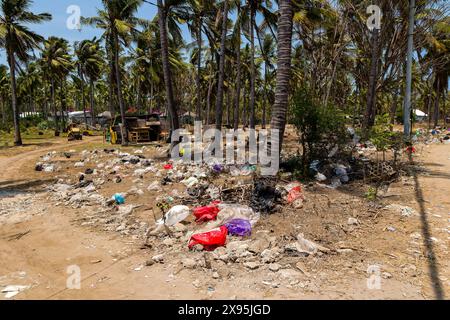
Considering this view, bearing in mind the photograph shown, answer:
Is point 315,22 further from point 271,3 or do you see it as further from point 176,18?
point 176,18

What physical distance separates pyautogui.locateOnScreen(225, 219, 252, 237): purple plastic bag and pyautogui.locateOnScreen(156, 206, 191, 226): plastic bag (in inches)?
34.3

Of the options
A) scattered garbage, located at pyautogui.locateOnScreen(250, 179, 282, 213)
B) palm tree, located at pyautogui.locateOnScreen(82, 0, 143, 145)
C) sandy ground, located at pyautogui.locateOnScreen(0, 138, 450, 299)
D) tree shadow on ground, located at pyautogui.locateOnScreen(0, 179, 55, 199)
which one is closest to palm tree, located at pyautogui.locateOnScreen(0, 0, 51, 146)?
palm tree, located at pyautogui.locateOnScreen(82, 0, 143, 145)

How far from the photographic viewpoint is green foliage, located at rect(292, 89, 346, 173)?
25.2 ft

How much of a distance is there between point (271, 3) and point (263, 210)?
Answer: 1390 centimetres

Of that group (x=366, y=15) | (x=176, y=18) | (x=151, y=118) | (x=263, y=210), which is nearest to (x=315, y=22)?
(x=366, y=15)

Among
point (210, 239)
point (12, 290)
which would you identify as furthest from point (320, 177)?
point (12, 290)

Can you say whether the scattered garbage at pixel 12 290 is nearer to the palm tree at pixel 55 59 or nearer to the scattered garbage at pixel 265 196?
the scattered garbage at pixel 265 196

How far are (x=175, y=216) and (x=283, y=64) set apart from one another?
4.42 m

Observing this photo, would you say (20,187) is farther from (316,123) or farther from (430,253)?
(430,253)

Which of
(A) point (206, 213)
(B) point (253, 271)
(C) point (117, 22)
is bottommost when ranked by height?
(B) point (253, 271)

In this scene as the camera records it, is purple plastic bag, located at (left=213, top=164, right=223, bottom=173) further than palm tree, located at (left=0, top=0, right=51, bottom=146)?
No

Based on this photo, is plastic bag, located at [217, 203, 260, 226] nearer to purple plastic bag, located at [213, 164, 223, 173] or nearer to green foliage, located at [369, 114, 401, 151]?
purple plastic bag, located at [213, 164, 223, 173]

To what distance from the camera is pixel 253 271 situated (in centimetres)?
387
